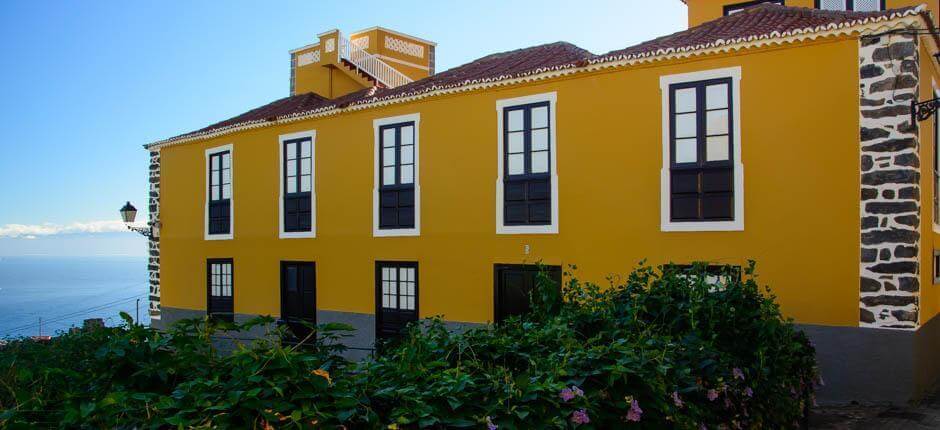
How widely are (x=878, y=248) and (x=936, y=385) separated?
9.04 feet

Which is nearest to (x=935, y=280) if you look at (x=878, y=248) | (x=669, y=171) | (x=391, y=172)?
(x=878, y=248)

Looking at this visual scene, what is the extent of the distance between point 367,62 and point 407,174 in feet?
24.2

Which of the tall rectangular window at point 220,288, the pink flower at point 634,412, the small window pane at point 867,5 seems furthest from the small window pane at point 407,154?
the pink flower at point 634,412

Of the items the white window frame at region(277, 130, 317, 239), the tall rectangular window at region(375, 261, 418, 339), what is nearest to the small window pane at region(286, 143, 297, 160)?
the white window frame at region(277, 130, 317, 239)

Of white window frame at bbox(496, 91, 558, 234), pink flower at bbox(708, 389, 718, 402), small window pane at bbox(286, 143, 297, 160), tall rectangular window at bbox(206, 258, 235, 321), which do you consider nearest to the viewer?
pink flower at bbox(708, 389, 718, 402)

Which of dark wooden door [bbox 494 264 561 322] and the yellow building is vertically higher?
the yellow building

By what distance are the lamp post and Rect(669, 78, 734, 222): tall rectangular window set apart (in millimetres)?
14080

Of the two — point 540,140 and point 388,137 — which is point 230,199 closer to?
point 388,137

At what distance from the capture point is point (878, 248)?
9.18 meters

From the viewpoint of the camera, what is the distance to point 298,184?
15.5 metres

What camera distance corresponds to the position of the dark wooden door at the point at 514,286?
39.2ft

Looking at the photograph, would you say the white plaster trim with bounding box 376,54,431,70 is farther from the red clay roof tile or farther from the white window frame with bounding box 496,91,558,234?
the white window frame with bounding box 496,91,558,234

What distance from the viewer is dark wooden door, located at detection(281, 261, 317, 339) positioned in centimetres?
1509

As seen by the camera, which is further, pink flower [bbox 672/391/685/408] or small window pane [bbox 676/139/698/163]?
small window pane [bbox 676/139/698/163]
